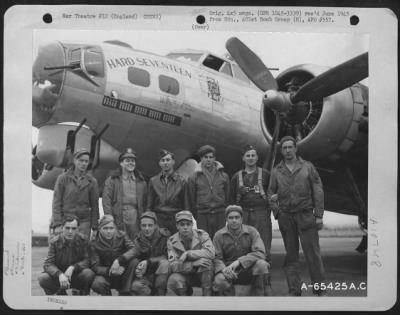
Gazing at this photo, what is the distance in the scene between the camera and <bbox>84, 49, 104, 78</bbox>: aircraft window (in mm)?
4488

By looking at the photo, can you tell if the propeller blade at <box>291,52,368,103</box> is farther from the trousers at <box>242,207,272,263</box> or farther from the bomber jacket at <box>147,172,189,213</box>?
the bomber jacket at <box>147,172,189,213</box>

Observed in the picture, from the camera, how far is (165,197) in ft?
14.4

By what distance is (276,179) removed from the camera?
446cm

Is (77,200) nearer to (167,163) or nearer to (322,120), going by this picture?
(167,163)

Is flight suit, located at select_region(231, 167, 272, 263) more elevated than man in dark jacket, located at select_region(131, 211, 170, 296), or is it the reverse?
flight suit, located at select_region(231, 167, 272, 263)

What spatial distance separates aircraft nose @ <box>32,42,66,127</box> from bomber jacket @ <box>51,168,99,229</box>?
0.53m

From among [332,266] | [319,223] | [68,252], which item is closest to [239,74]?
[319,223]

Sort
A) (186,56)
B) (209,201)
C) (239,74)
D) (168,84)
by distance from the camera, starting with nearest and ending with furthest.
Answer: (209,201) → (186,56) → (168,84) → (239,74)

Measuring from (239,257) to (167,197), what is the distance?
0.70 metres

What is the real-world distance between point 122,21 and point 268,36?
1.12 metres

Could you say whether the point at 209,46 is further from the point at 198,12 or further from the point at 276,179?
the point at 276,179

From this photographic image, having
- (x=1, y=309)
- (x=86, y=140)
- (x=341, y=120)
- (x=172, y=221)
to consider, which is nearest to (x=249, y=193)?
(x=172, y=221)

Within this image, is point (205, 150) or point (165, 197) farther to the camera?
point (205, 150)

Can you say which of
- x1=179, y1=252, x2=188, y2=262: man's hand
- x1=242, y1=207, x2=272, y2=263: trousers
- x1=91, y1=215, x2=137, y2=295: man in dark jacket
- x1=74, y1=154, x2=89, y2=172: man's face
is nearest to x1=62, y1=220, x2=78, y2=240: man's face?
x1=91, y1=215, x2=137, y2=295: man in dark jacket
